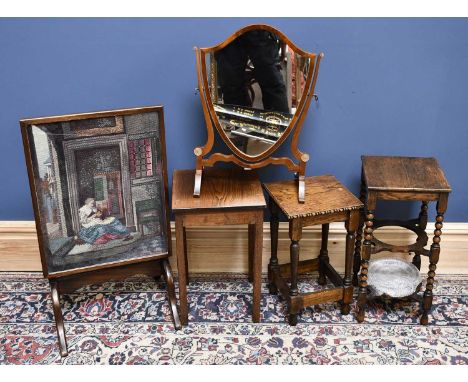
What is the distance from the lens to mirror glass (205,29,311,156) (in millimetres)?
2020

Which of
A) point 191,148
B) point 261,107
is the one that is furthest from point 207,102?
point 191,148

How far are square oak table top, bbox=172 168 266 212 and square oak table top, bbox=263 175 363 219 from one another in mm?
93

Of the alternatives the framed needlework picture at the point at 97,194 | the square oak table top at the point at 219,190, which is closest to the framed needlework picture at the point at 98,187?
the framed needlework picture at the point at 97,194

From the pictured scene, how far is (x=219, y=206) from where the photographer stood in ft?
6.91

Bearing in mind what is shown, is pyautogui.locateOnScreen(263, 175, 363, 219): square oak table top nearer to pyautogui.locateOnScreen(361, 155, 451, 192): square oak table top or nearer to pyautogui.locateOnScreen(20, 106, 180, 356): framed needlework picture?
pyautogui.locateOnScreen(361, 155, 451, 192): square oak table top

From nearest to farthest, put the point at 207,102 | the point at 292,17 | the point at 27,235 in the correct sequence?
the point at 207,102, the point at 292,17, the point at 27,235

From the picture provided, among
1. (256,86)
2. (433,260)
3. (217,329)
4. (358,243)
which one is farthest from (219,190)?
(433,260)

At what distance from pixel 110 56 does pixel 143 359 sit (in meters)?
1.28

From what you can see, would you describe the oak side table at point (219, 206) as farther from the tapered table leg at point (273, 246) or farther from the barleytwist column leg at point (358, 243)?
the barleytwist column leg at point (358, 243)

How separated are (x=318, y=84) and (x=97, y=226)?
1137mm

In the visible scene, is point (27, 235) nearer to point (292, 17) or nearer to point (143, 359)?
point (143, 359)

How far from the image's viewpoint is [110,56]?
7.64 ft

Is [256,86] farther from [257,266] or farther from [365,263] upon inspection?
[365,263]

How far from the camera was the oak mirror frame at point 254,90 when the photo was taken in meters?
2.01
